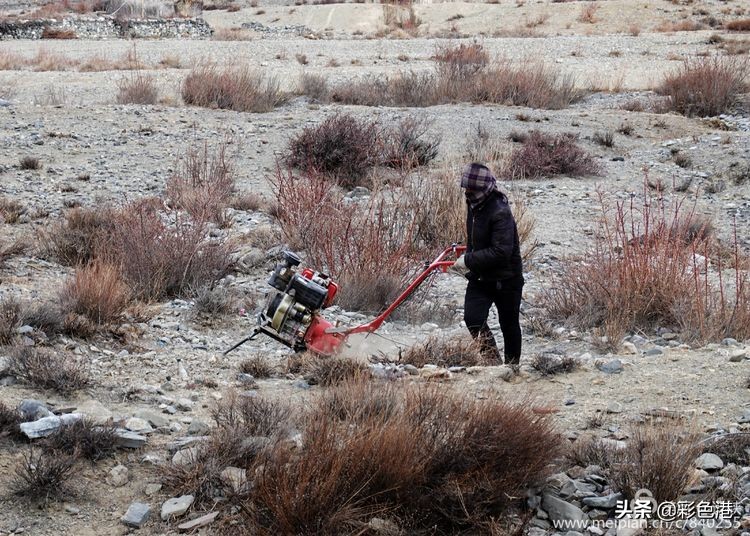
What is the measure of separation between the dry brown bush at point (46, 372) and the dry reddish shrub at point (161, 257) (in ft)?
8.04

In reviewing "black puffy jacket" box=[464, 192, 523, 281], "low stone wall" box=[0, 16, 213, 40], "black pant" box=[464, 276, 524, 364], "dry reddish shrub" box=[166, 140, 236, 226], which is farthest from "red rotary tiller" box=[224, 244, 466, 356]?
"low stone wall" box=[0, 16, 213, 40]

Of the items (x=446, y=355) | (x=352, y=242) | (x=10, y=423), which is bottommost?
(x=446, y=355)

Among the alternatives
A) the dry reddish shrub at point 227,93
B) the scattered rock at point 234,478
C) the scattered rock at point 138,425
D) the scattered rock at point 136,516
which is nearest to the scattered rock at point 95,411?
the scattered rock at point 138,425

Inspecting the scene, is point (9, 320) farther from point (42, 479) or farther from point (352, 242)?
point (352, 242)

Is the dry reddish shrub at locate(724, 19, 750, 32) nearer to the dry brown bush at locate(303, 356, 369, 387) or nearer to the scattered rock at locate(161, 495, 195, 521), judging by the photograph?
the dry brown bush at locate(303, 356, 369, 387)

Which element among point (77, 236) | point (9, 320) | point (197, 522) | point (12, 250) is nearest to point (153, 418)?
point (197, 522)

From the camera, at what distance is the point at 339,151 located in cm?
1352

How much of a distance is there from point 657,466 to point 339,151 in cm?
993

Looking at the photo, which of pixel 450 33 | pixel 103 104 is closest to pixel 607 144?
pixel 103 104

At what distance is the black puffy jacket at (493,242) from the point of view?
641 cm

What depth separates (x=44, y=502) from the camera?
401 cm

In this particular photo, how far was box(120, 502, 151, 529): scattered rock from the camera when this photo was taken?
397 centimetres

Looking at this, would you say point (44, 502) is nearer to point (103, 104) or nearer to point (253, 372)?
point (253, 372)

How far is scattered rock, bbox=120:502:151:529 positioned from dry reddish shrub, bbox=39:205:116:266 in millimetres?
5080
